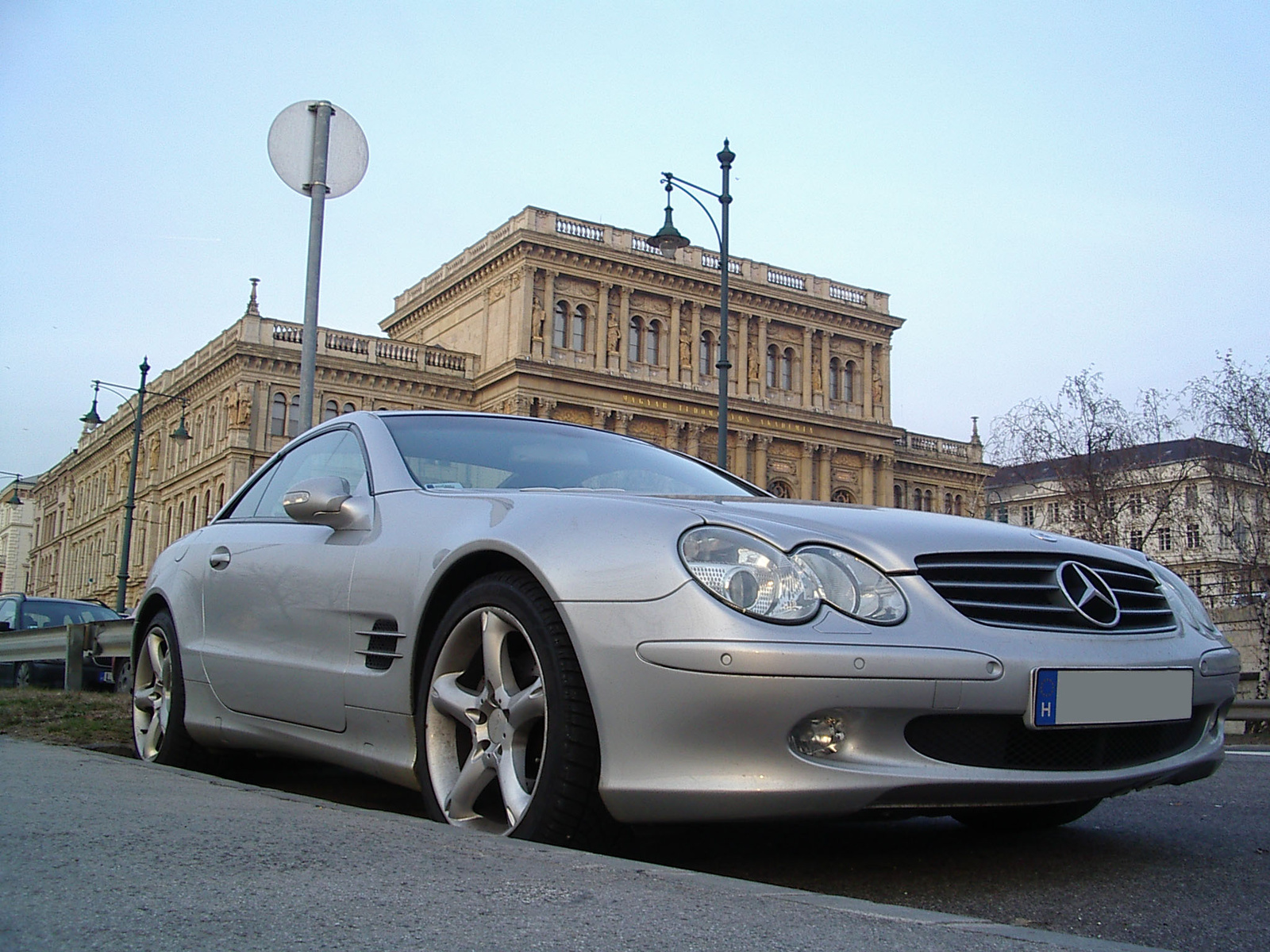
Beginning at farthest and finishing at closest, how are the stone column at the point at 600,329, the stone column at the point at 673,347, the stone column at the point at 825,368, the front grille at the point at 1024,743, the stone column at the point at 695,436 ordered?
the stone column at the point at 825,368 → the stone column at the point at 673,347 → the stone column at the point at 695,436 → the stone column at the point at 600,329 → the front grille at the point at 1024,743

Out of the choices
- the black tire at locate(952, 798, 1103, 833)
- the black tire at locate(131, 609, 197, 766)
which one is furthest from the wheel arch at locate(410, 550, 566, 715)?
the black tire at locate(131, 609, 197, 766)

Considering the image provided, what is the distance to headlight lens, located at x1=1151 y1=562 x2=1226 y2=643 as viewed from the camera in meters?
3.32

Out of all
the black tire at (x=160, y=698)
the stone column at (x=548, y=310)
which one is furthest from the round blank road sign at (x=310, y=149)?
the stone column at (x=548, y=310)

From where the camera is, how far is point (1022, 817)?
3529 mm

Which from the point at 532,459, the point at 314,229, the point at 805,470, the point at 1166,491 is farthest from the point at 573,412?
the point at 532,459

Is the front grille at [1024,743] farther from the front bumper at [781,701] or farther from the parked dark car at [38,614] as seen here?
the parked dark car at [38,614]

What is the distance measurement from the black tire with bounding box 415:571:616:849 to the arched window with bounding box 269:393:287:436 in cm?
5396

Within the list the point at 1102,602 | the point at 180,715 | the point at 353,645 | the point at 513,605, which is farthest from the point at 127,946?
the point at 180,715

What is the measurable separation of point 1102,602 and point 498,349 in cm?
5573

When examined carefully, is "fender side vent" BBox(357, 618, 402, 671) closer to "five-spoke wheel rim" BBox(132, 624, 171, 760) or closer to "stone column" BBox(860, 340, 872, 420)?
"five-spoke wheel rim" BBox(132, 624, 171, 760)

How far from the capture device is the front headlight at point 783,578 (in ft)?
8.66

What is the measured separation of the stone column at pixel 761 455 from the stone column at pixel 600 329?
9778 millimetres

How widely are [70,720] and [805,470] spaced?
6007 cm

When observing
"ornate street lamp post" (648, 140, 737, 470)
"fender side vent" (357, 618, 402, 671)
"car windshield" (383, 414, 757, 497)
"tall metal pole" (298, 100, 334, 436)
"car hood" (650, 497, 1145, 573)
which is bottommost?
"fender side vent" (357, 618, 402, 671)
